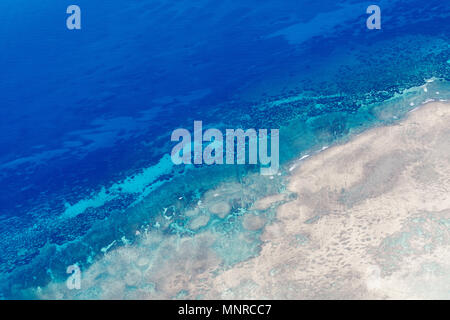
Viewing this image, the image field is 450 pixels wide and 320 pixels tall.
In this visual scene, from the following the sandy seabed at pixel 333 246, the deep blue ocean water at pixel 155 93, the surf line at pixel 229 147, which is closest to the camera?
the sandy seabed at pixel 333 246

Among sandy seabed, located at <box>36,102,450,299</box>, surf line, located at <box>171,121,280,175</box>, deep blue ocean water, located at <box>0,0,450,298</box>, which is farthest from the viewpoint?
surf line, located at <box>171,121,280,175</box>

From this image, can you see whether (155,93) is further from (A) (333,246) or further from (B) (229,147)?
(A) (333,246)

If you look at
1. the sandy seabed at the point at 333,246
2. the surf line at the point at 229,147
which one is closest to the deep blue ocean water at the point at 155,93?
the surf line at the point at 229,147

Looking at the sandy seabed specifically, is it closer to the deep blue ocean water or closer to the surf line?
the deep blue ocean water

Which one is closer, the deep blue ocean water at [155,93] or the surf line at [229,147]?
the deep blue ocean water at [155,93]

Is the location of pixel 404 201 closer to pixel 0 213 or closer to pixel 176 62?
pixel 176 62

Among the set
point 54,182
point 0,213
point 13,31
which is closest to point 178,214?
point 54,182

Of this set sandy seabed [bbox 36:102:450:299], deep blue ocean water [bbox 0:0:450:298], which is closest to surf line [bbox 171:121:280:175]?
deep blue ocean water [bbox 0:0:450:298]

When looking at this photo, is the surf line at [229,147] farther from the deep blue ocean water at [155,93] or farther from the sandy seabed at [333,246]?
the sandy seabed at [333,246]
